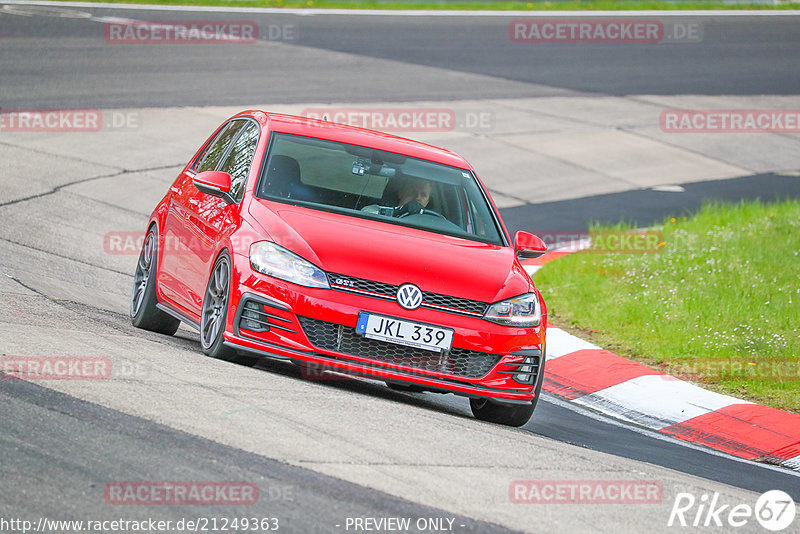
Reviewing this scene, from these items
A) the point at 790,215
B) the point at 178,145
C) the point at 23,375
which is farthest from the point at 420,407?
the point at 178,145

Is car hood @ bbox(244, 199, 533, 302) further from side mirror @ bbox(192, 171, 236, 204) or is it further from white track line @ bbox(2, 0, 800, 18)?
white track line @ bbox(2, 0, 800, 18)

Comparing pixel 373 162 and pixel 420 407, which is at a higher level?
pixel 373 162

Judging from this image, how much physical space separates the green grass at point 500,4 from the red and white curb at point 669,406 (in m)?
21.2

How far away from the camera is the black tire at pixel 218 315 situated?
284 inches

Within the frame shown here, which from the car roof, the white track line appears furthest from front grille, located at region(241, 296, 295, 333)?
the white track line

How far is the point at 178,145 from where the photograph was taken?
17016 mm

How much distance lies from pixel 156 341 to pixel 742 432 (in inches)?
159

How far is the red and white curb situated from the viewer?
820 centimetres

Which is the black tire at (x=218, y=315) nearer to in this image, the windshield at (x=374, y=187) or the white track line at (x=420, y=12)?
the windshield at (x=374, y=187)

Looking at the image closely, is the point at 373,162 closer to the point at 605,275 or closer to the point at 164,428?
the point at 164,428

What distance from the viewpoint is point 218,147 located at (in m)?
9.02
